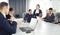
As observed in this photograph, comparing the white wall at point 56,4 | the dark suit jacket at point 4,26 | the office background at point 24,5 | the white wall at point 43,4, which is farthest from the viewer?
the office background at point 24,5

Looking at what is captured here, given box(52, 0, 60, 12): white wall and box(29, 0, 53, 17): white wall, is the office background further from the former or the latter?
box(52, 0, 60, 12): white wall

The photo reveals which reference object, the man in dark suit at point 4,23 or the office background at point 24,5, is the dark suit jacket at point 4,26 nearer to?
the man in dark suit at point 4,23

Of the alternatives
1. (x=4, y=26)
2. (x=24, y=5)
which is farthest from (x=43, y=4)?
(x=4, y=26)

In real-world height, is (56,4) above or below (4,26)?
above

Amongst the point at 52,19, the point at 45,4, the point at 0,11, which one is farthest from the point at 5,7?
the point at 45,4

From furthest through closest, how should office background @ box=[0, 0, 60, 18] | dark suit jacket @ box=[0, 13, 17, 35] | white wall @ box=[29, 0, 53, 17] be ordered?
1. office background @ box=[0, 0, 60, 18]
2. white wall @ box=[29, 0, 53, 17]
3. dark suit jacket @ box=[0, 13, 17, 35]

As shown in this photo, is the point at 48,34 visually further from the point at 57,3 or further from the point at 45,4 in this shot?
the point at 45,4

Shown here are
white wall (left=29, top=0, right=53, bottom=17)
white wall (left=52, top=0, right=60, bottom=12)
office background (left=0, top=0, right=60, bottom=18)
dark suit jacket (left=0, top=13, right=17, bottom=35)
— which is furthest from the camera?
office background (left=0, top=0, right=60, bottom=18)

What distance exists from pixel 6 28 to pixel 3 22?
0.12 meters

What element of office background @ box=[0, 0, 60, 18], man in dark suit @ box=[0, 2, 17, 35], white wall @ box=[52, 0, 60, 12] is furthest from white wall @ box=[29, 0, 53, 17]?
man in dark suit @ box=[0, 2, 17, 35]

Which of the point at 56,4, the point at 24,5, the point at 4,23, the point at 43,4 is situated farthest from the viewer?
the point at 24,5

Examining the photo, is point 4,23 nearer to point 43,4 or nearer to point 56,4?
point 56,4

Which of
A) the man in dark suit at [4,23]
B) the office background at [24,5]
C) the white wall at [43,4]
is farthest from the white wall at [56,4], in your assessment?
the man in dark suit at [4,23]

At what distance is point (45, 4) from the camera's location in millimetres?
6980
